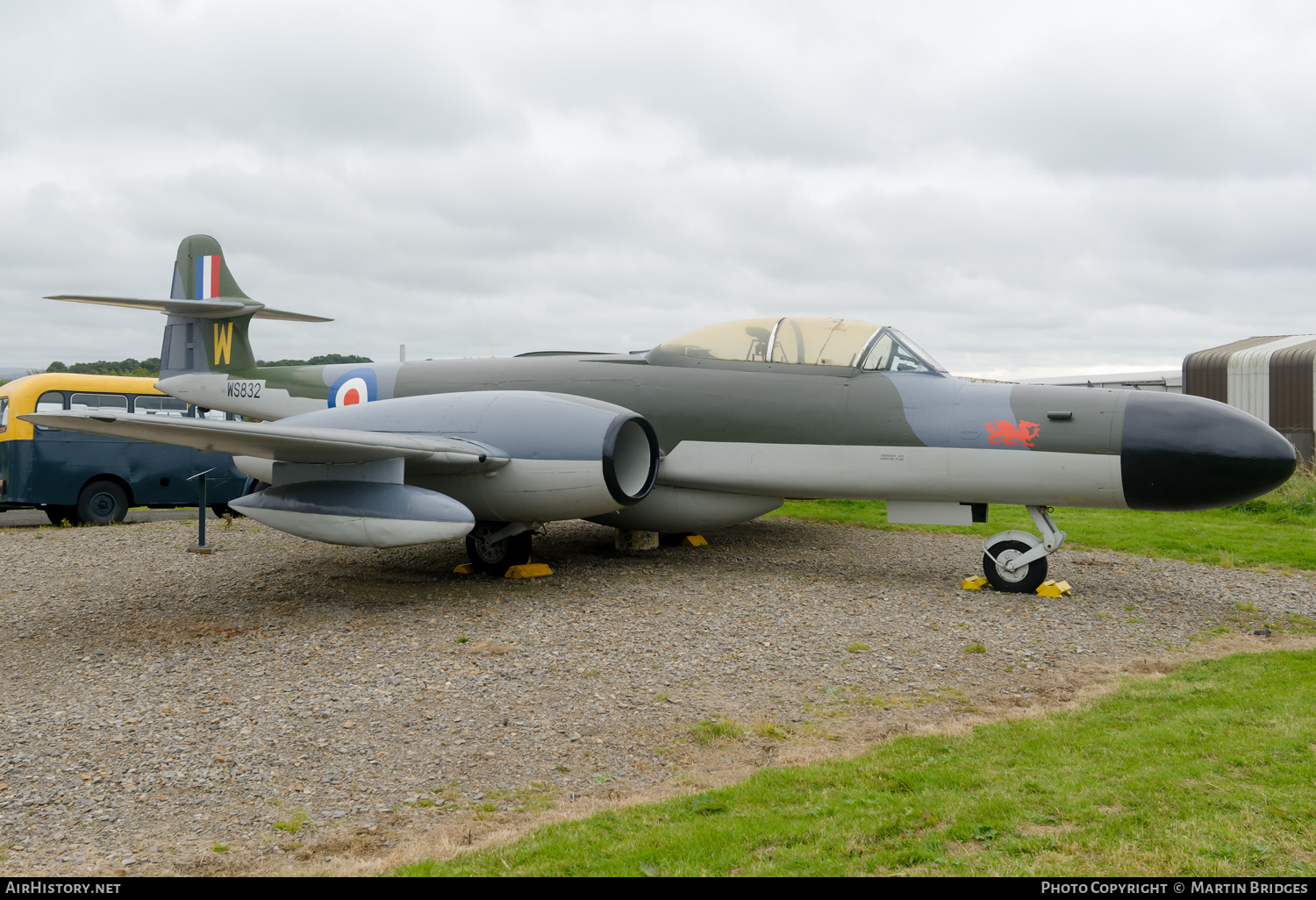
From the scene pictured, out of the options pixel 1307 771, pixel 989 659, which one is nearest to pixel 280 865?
pixel 1307 771

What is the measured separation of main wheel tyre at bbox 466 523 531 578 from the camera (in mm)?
9023

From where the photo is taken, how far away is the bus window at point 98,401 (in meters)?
14.6

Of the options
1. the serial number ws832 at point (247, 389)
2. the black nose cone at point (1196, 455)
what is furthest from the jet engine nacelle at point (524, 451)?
the black nose cone at point (1196, 455)

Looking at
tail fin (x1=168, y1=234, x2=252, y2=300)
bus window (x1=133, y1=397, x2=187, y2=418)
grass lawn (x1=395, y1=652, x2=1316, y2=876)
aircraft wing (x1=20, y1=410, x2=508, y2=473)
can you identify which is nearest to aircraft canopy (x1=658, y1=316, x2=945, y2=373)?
aircraft wing (x1=20, y1=410, x2=508, y2=473)

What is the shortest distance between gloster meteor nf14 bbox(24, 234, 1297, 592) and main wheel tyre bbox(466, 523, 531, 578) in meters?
0.02

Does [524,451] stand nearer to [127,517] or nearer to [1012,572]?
[1012,572]

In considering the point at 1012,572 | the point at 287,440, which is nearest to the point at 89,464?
the point at 287,440

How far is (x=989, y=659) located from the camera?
6.02 m

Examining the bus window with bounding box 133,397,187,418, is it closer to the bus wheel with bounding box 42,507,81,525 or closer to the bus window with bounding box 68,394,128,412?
the bus window with bounding box 68,394,128,412

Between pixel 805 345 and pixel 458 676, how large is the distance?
16.9ft

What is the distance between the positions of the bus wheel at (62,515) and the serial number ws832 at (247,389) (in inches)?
181

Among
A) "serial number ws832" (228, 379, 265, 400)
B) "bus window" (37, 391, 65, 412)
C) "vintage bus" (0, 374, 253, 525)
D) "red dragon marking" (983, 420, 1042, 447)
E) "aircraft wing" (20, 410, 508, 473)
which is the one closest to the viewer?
"aircraft wing" (20, 410, 508, 473)

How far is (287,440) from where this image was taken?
23.8 ft

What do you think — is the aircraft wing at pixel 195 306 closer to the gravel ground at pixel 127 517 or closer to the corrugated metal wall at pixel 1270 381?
the gravel ground at pixel 127 517
